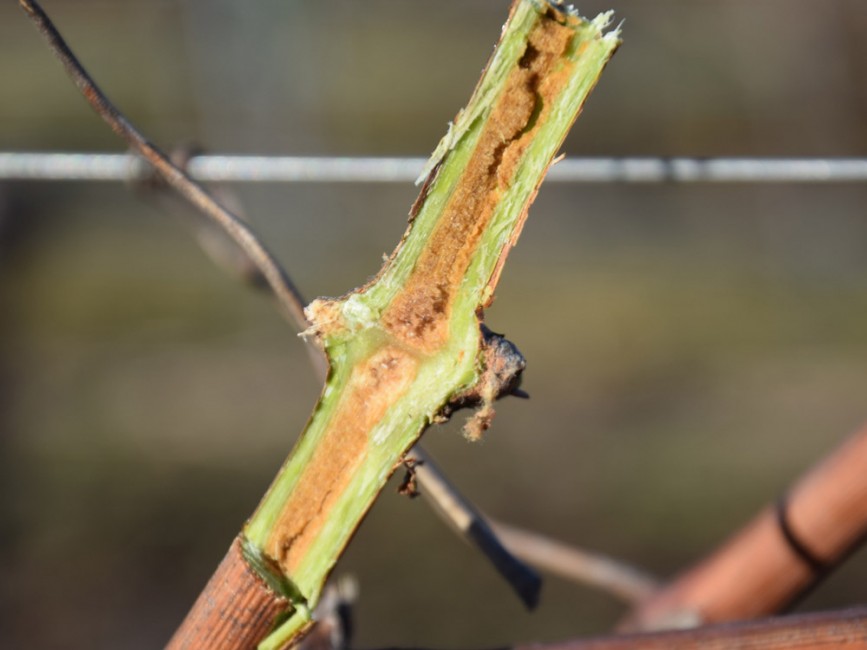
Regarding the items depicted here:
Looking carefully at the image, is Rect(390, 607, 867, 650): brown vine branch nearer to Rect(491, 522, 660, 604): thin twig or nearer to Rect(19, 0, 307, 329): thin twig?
Rect(19, 0, 307, 329): thin twig

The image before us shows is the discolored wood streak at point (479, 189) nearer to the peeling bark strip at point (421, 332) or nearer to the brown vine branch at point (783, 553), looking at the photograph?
the peeling bark strip at point (421, 332)

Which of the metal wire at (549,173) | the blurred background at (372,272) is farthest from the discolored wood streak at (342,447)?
the blurred background at (372,272)

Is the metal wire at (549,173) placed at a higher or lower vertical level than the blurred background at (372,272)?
lower

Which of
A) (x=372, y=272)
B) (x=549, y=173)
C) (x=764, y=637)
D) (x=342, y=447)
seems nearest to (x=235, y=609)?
(x=342, y=447)

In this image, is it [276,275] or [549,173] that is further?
[549,173]

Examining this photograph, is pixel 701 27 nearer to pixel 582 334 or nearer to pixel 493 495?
pixel 582 334

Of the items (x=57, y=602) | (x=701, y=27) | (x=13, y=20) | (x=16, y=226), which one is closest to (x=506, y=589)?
(x=57, y=602)

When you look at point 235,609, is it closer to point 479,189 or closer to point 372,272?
point 479,189
